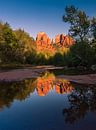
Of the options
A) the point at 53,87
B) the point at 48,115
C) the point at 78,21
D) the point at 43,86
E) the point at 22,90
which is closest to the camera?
the point at 48,115

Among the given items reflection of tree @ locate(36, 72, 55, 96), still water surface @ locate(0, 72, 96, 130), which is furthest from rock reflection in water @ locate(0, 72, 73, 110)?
still water surface @ locate(0, 72, 96, 130)

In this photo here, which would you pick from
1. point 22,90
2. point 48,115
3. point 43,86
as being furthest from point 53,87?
point 48,115

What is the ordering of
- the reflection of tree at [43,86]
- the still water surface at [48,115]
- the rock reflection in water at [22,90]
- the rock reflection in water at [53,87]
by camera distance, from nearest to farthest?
the still water surface at [48,115], the rock reflection in water at [22,90], the reflection of tree at [43,86], the rock reflection in water at [53,87]

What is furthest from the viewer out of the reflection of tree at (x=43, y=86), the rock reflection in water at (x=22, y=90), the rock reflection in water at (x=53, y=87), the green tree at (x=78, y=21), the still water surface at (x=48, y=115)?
the green tree at (x=78, y=21)

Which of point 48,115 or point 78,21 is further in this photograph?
point 78,21

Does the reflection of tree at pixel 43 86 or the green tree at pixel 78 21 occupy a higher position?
the green tree at pixel 78 21

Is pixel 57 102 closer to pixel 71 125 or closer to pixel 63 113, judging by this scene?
pixel 63 113

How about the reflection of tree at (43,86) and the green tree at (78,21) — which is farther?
the green tree at (78,21)

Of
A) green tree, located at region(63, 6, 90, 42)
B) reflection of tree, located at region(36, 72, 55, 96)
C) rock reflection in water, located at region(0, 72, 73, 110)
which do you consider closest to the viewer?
rock reflection in water, located at region(0, 72, 73, 110)

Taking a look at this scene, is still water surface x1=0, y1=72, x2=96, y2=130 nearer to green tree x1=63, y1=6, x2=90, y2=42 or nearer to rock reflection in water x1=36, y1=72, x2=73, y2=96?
rock reflection in water x1=36, y1=72, x2=73, y2=96

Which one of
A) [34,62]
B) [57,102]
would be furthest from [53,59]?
[57,102]

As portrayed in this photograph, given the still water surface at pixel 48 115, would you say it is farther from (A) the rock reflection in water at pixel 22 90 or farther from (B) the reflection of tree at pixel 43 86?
(B) the reflection of tree at pixel 43 86

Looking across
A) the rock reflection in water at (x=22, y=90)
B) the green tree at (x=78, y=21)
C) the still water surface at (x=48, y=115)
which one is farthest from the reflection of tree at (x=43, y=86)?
the green tree at (x=78, y=21)

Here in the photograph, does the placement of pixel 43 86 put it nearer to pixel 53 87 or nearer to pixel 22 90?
pixel 53 87
